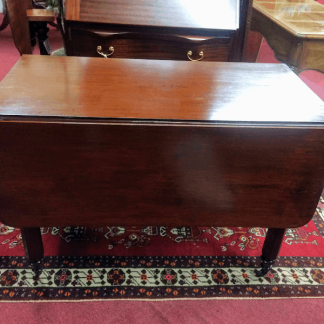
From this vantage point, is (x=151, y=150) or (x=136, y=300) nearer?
(x=151, y=150)

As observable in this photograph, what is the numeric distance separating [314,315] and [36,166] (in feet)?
3.42

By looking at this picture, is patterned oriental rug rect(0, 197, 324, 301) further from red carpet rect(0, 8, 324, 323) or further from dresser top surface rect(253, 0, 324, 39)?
dresser top surface rect(253, 0, 324, 39)

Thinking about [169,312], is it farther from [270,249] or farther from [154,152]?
[154,152]

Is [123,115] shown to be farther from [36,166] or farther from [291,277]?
[291,277]

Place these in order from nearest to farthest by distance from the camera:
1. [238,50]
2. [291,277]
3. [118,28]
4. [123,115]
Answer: [123,115] < [291,277] < [118,28] < [238,50]

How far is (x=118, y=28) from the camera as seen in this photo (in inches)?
62.8

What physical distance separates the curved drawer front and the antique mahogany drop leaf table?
1.82 ft

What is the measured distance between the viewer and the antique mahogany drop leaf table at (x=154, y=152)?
0.89 m

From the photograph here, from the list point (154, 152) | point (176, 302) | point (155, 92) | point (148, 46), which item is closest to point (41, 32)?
point (148, 46)

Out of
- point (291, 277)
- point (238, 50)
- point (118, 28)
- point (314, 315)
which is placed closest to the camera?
point (314, 315)

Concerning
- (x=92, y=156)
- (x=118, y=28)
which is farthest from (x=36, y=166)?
(x=118, y=28)

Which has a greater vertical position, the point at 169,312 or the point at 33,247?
the point at 33,247

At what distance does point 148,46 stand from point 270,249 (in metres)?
1.12

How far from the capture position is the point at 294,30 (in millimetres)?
1547
